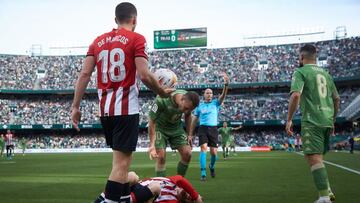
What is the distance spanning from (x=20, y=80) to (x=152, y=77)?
6789 cm

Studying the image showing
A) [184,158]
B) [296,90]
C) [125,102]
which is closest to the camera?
[125,102]

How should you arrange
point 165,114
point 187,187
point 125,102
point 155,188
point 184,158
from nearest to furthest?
point 125,102, point 155,188, point 187,187, point 165,114, point 184,158

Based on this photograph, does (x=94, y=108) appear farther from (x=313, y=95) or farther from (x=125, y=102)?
(x=125, y=102)

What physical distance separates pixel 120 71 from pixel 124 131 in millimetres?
701

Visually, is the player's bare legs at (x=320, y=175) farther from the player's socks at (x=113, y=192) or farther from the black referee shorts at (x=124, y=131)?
the player's socks at (x=113, y=192)

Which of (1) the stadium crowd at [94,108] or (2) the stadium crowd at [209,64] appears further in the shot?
(2) the stadium crowd at [209,64]

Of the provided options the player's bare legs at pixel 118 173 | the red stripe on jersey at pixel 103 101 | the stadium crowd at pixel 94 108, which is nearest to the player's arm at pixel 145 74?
the red stripe on jersey at pixel 103 101

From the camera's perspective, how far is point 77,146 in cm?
6475

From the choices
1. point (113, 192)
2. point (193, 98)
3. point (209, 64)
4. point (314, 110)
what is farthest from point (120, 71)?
point (209, 64)

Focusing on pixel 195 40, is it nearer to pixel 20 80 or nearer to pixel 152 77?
pixel 20 80

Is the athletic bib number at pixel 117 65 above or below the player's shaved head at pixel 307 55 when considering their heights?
below

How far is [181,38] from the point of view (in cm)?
7025

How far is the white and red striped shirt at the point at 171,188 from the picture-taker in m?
6.29

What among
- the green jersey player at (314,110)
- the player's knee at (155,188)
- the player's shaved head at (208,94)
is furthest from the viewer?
the player's shaved head at (208,94)
